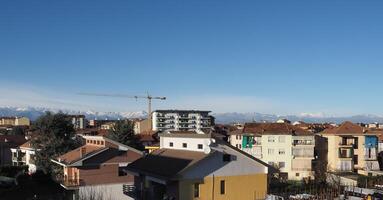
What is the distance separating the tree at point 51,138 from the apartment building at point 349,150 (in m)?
33.9

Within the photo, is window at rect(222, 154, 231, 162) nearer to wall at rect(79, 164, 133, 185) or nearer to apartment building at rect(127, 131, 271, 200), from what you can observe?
apartment building at rect(127, 131, 271, 200)

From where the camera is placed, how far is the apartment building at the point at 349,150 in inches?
2571

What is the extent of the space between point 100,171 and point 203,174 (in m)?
13.7

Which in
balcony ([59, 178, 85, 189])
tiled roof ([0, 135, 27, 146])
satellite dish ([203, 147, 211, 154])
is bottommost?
balcony ([59, 178, 85, 189])

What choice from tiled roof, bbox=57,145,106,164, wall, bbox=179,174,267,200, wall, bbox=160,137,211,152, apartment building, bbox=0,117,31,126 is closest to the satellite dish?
wall, bbox=160,137,211,152

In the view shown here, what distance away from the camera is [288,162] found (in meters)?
65.0

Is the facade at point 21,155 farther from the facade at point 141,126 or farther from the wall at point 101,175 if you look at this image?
the facade at point 141,126

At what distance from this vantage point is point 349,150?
65750 millimetres

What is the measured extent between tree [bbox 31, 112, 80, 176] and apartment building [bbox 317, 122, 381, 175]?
33.9 metres

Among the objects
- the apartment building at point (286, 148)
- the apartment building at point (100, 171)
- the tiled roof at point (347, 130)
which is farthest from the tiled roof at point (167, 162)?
the tiled roof at point (347, 130)

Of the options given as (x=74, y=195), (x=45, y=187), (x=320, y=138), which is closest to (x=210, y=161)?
(x=74, y=195)

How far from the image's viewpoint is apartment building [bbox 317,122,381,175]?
65312 mm

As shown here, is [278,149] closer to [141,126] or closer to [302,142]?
[302,142]

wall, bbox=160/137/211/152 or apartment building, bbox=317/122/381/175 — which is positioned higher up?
wall, bbox=160/137/211/152
